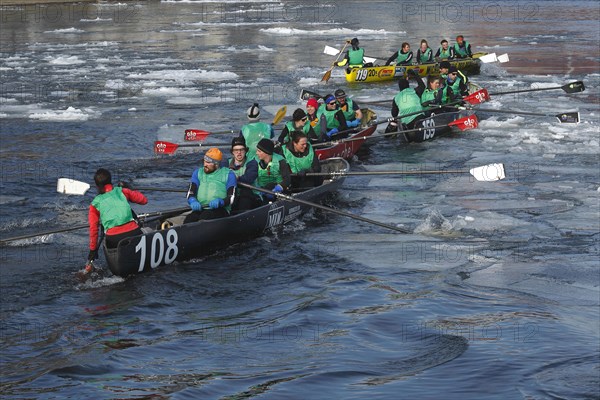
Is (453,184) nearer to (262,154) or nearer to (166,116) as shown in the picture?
(262,154)

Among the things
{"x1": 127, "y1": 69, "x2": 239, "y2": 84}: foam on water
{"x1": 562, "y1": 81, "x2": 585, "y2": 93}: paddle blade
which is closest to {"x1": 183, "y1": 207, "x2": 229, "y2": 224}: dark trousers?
{"x1": 562, "y1": 81, "x2": 585, "y2": 93}: paddle blade

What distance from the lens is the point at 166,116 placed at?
2698 centimetres

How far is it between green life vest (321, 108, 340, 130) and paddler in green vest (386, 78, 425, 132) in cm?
221

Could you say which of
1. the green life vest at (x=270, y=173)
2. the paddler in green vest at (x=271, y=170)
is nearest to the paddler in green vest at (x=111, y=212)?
the paddler in green vest at (x=271, y=170)

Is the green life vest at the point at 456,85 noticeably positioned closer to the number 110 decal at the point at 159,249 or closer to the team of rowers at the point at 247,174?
the team of rowers at the point at 247,174

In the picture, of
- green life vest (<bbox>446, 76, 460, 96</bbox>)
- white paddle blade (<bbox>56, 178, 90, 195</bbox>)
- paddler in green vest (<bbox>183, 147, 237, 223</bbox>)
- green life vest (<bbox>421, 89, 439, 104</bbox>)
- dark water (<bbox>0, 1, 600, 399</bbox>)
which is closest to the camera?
dark water (<bbox>0, 1, 600, 399</bbox>)

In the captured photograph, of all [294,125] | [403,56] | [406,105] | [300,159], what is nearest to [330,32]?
[403,56]

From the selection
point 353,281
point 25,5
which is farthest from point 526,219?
point 25,5

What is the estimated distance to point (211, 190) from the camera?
14555 millimetres

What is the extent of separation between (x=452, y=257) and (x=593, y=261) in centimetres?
206

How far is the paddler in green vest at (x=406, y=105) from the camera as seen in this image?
22.6m

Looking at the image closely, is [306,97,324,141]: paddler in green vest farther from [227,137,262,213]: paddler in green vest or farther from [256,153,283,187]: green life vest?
[227,137,262,213]: paddler in green vest

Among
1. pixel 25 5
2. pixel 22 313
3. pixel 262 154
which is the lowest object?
pixel 22 313

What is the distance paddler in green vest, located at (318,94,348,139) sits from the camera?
20625 millimetres
